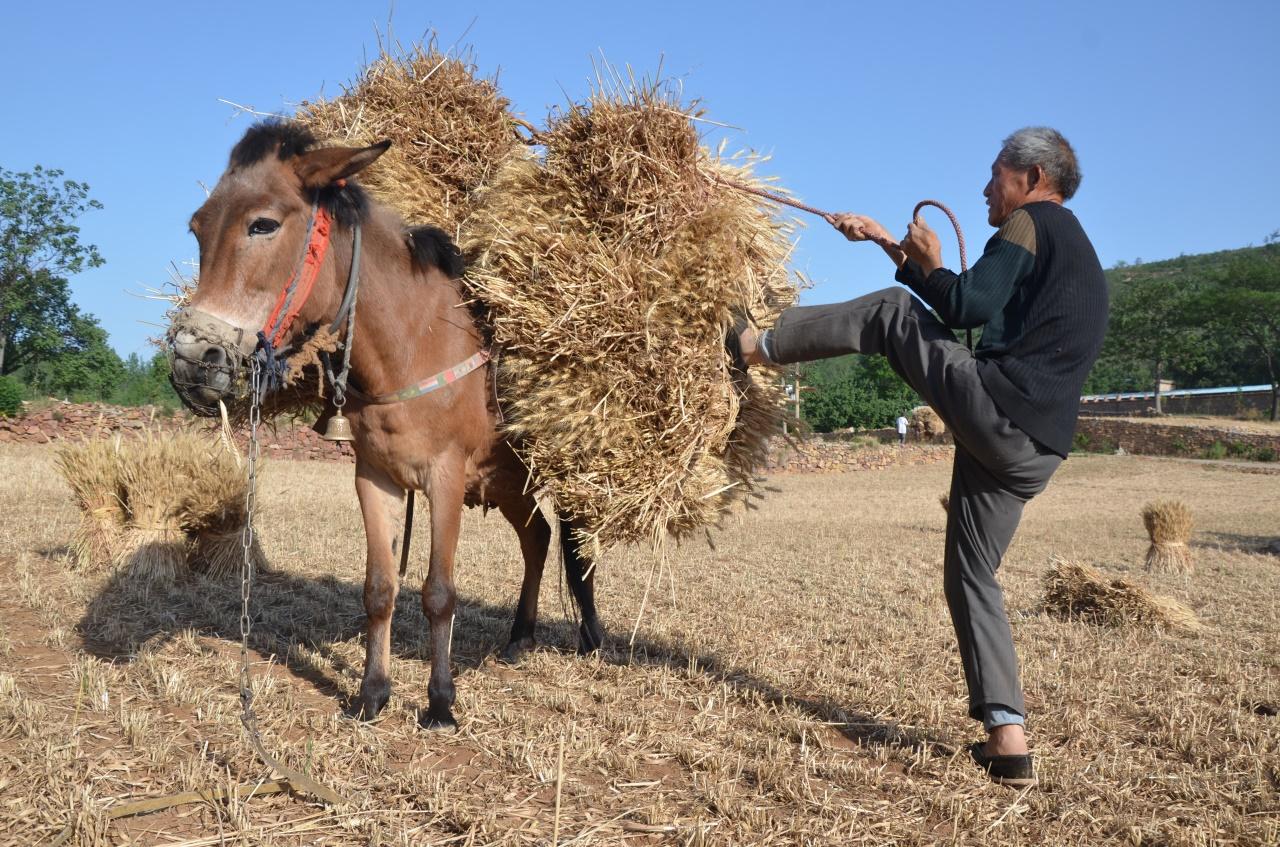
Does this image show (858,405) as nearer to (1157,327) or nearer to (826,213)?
(1157,327)

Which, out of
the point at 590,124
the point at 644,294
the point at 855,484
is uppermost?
the point at 590,124

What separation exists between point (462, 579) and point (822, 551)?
16.0 ft

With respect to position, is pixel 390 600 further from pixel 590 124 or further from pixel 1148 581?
Answer: pixel 1148 581

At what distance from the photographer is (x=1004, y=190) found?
364 cm

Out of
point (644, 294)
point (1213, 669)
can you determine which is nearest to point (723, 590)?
point (1213, 669)

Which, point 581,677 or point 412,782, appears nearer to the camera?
point 412,782

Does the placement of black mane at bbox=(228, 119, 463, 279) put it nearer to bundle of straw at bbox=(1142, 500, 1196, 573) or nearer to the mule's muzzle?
the mule's muzzle

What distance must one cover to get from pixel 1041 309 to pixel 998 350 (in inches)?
8.7

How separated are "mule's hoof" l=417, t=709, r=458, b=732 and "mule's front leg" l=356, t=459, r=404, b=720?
23 centimetres

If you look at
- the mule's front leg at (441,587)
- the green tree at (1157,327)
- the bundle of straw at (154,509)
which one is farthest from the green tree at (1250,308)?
the mule's front leg at (441,587)

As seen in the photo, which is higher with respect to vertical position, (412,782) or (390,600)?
(390,600)

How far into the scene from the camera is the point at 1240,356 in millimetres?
61281

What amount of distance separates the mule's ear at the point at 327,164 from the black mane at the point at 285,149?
2.5 inches

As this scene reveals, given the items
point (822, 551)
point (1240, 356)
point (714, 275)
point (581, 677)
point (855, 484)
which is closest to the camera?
point (714, 275)
